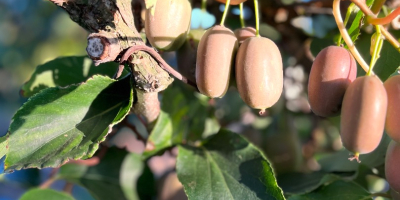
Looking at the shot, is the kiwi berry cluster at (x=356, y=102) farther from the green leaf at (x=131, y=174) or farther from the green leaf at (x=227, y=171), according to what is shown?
the green leaf at (x=131, y=174)

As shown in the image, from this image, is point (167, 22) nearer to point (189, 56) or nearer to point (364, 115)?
point (189, 56)

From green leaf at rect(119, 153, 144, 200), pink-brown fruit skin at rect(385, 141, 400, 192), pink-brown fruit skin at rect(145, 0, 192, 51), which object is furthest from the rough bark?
green leaf at rect(119, 153, 144, 200)

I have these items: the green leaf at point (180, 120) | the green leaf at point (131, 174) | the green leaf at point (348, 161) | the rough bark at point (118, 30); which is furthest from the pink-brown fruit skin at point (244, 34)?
the green leaf at point (131, 174)

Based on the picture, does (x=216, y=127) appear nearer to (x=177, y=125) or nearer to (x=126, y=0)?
(x=177, y=125)

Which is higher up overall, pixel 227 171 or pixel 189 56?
pixel 189 56

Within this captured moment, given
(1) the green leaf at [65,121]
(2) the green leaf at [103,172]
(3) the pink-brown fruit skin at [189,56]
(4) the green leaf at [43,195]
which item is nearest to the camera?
(1) the green leaf at [65,121]

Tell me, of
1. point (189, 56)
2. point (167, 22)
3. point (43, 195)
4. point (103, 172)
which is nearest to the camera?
point (167, 22)

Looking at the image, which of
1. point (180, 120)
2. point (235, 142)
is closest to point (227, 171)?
point (235, 142)
